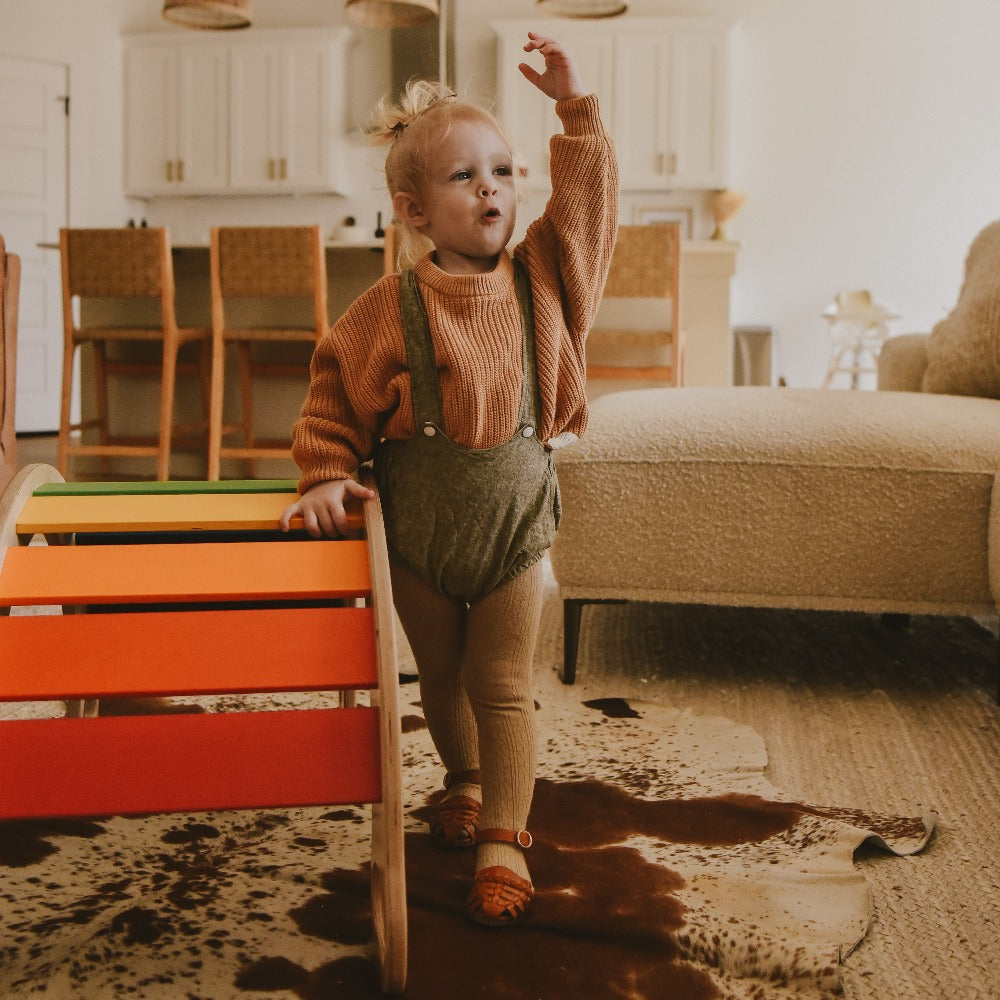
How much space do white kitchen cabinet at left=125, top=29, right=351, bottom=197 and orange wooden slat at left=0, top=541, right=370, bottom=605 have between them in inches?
219

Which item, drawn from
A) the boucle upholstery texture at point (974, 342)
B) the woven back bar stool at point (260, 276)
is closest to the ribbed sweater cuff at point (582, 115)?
the boucle upholstery texture at point (974, 342)

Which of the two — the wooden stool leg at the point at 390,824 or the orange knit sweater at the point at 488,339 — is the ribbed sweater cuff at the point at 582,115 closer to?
the orange knit sweater at the point at 488,339

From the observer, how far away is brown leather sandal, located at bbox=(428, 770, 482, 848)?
1207mm

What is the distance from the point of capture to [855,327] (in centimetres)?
574

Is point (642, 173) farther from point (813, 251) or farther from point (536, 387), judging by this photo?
point (536, 387)

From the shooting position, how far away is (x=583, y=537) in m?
1.74

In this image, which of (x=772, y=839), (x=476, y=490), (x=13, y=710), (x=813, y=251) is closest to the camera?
(x=476, y=490)

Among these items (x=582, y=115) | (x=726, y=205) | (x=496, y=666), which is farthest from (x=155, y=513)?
(x=726, y=205)

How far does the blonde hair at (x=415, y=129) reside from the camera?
1.10 metres

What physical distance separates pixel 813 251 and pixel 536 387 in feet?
18.6

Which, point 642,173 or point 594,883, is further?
point 642,173

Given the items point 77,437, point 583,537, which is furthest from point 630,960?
point 77,437

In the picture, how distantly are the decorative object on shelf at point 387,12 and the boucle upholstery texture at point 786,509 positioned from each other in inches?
126

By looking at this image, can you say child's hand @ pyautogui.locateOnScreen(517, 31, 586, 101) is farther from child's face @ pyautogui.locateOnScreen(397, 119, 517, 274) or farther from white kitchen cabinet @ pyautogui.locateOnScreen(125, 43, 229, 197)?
white kitchen cabinet @ pyautogui.locateOnScreen(125, 43, 229, 197)
